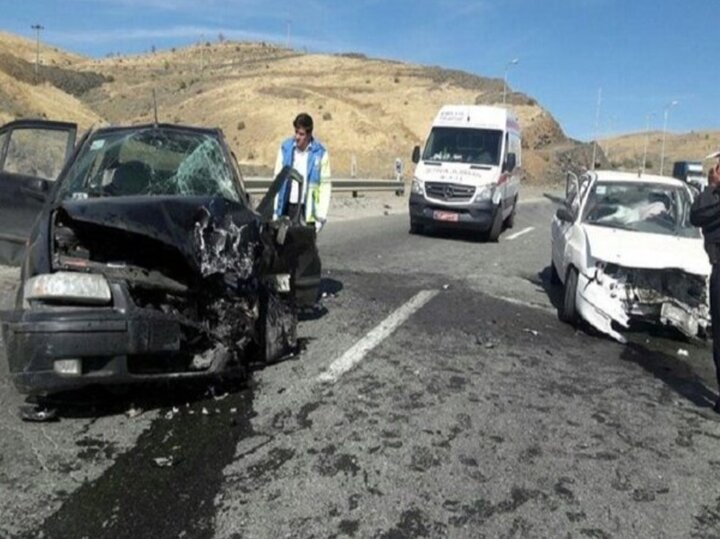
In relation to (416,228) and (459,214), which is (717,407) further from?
(416,228)

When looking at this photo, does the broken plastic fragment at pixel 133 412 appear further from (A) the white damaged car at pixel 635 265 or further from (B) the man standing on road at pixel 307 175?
(A) the white damaged car at pixel 635 265

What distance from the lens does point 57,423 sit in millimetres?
4398

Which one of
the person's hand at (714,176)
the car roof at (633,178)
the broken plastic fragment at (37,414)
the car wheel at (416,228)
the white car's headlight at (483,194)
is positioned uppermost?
the person's hand at (714,176)

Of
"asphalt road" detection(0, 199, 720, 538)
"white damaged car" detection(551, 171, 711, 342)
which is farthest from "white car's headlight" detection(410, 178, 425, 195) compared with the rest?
"asphalt road" detection(0, 199, 720, 538)

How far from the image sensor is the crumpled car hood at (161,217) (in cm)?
443

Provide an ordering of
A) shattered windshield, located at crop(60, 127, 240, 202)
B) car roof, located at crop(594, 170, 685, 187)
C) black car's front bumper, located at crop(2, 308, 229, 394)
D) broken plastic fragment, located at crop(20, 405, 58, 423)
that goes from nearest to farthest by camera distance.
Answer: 1. black car's front bumper, located at crop(2, 308, 229, 394)
2. broken plastic fragment, located at crop(20, 405, 58, 423)
3. shattered windshield, located at crop(60, 127, 240, 202)
4. car roof, located at crop(594, 170, 685, 187)

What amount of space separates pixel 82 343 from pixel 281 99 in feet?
188

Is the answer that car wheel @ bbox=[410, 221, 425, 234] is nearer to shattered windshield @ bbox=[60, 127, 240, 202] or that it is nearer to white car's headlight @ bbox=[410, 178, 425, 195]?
white car's headlight @ bbox=[410, 178, 425, 195]

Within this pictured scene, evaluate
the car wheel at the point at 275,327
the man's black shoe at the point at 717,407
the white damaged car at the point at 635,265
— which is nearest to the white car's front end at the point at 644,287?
the white damaged car at the point at 635,265

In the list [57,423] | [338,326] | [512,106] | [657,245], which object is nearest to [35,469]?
[57,423]

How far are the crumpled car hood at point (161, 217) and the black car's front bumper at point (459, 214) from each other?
1076 cm

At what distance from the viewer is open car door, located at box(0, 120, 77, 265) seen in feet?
25.7

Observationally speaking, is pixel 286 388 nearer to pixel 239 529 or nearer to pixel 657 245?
pixel 239 529

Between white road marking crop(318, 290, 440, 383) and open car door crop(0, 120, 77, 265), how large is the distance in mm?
3682
